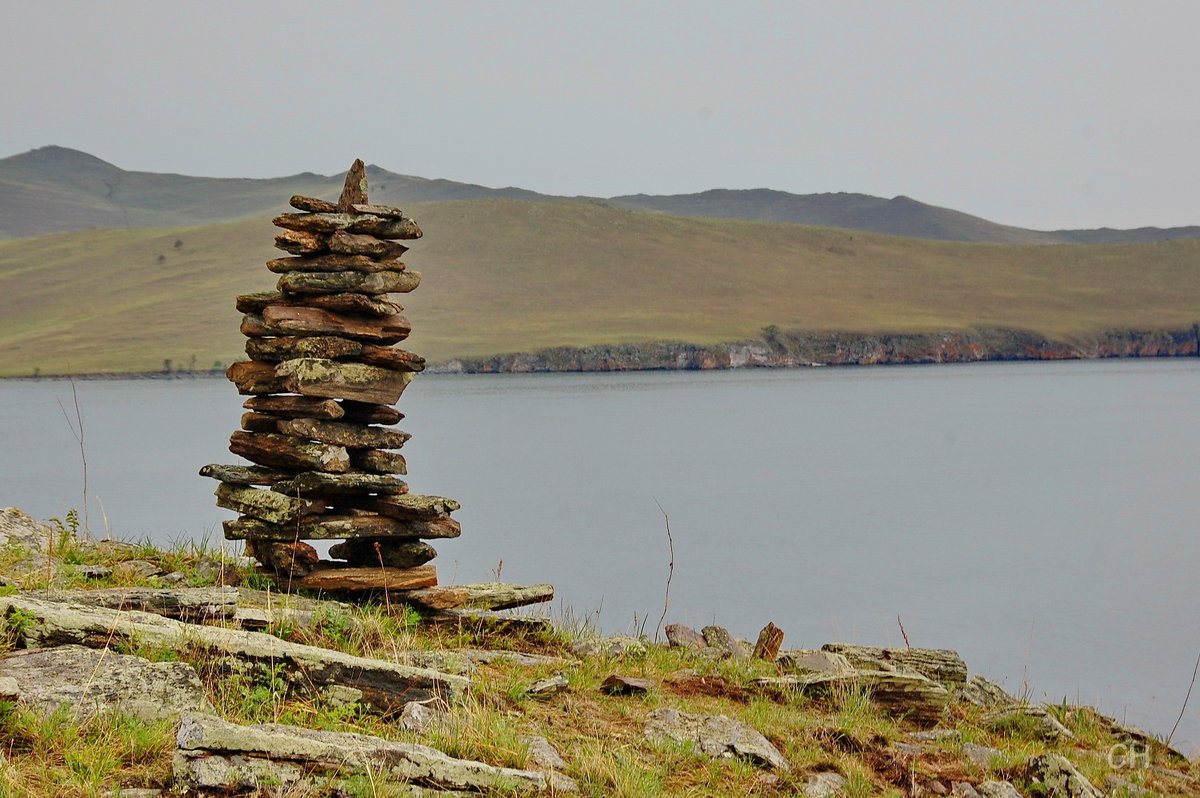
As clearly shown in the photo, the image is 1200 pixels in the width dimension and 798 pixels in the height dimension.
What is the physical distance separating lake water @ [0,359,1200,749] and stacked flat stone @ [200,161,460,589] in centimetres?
654

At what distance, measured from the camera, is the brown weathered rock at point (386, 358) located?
11.7 m

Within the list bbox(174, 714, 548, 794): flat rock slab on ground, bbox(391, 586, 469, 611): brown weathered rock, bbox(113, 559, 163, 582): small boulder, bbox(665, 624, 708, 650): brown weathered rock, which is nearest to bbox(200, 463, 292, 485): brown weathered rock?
bbox(113, 559, 163, 582): small boulder

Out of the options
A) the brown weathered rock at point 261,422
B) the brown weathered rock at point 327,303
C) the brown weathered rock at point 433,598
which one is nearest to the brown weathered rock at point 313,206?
the brown weathered rock at point 327,303

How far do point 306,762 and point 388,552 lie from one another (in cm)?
507

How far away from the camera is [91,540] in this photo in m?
12.3

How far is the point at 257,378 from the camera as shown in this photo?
11531 mm

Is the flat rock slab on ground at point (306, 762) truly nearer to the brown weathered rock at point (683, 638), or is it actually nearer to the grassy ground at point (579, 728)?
the grassy ground at point (579, 728)

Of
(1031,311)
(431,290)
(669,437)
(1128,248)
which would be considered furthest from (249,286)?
(1128,248)

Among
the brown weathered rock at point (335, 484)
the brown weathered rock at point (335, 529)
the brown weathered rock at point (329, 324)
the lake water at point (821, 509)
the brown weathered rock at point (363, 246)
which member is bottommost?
the lake water at point (821, 509)

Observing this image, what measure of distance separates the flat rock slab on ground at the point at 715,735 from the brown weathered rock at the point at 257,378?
515 centimetres

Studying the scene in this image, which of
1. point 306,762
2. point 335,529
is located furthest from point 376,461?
point 306,762

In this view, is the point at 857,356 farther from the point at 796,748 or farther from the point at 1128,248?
the point at 796,748

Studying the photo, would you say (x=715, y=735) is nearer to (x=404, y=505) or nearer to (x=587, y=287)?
(x=404, y=505)

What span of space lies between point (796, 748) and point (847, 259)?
18786 centimetres
